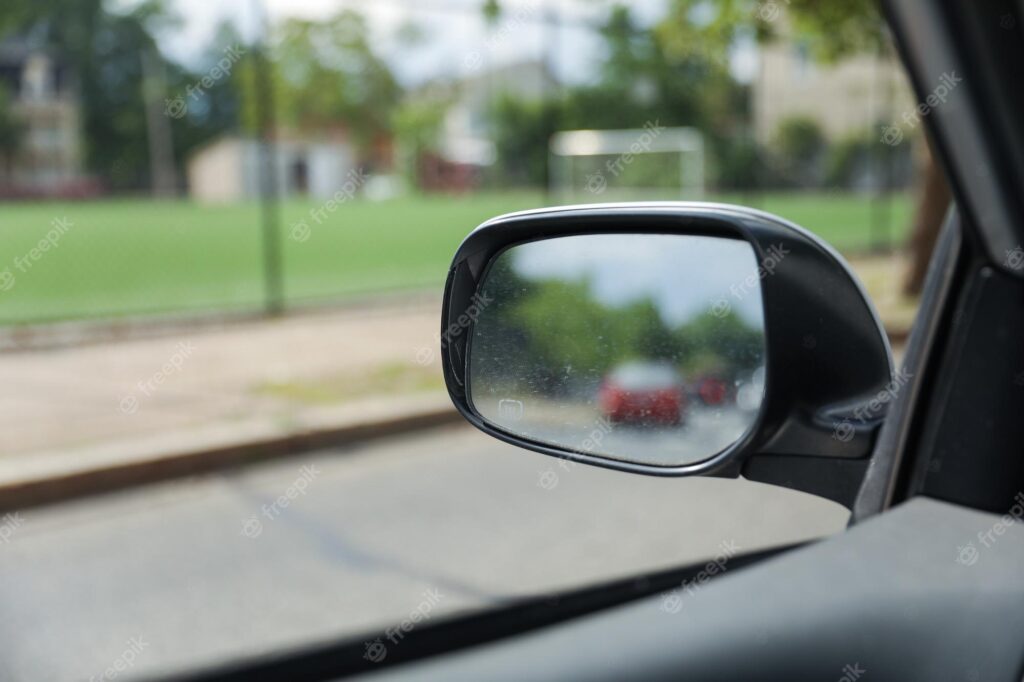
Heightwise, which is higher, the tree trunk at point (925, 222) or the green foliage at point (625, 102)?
the green foliage at point (625, 102)

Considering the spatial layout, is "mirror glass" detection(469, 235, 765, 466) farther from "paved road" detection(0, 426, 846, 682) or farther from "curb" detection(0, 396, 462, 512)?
"curb" detection(0, 396, 462, 512)

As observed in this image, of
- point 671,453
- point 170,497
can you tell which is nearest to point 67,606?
point 170,497

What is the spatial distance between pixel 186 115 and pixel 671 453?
39.0 ft

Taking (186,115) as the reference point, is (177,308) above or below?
below

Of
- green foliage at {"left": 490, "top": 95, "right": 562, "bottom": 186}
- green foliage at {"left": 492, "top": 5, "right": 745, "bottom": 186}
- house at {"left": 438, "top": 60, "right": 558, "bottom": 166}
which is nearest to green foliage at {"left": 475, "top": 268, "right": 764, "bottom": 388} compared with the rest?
green foliage at {"left": 492, "top": 5, "right": 745, "bottom": 186}

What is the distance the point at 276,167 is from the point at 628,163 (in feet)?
36.4

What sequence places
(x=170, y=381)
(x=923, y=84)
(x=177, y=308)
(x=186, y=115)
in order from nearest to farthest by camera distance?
(x=923, y=84)
(x=170, y=381)
(x=177, y=308)
(x=186, y=115)

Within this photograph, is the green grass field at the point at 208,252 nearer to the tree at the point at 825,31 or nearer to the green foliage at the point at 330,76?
the green foliage at the point at 330,76

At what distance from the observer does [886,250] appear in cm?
1741

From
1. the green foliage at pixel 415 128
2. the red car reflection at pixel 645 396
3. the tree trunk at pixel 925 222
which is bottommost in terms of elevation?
the tree trunk at pixel 925 222

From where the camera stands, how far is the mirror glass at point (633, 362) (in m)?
1.23

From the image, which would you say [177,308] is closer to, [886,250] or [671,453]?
[671,453]

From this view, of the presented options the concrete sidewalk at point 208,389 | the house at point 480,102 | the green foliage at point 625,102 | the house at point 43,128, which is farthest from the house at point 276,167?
the concrete sidewalk at point 208,389

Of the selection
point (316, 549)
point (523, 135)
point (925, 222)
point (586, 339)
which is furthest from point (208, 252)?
point (586, 339)
